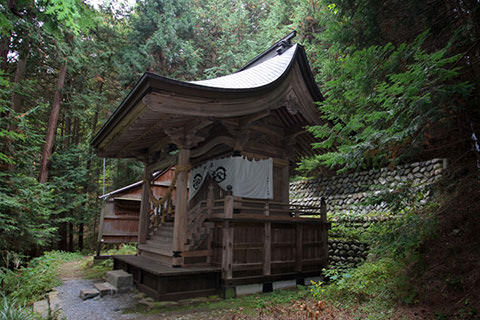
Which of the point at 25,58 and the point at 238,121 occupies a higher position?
the point at 25,58

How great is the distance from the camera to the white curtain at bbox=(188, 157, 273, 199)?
7984 mm

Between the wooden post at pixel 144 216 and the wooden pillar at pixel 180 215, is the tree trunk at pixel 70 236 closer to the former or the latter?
the wooden post at pixel 144 216

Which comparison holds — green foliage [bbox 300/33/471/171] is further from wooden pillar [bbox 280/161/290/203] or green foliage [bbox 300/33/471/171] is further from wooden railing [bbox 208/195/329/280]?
wooden pillar [bbox 280/161/290/203]

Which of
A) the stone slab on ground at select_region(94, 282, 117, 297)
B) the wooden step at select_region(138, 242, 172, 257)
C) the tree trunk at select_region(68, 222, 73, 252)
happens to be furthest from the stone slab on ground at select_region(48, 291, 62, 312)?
the tree trunk at select_region(68, 222, 73, 252)

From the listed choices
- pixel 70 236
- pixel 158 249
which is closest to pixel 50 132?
pixel 70 236

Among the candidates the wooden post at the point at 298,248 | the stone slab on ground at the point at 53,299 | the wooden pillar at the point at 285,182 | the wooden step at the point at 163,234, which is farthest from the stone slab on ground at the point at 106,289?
the wooden pillar at the point at 285,182

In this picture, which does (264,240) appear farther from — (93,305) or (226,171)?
(93,305)

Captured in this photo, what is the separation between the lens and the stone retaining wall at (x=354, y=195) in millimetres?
9547

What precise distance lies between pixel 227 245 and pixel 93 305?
3.14 m

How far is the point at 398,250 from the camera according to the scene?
3934mm

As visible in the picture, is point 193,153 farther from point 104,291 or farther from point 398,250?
point 398,250

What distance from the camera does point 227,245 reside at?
679 cm

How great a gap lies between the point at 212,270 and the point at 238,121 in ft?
12.7

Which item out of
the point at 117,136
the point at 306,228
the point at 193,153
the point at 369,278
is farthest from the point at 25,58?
the point at 369,278
